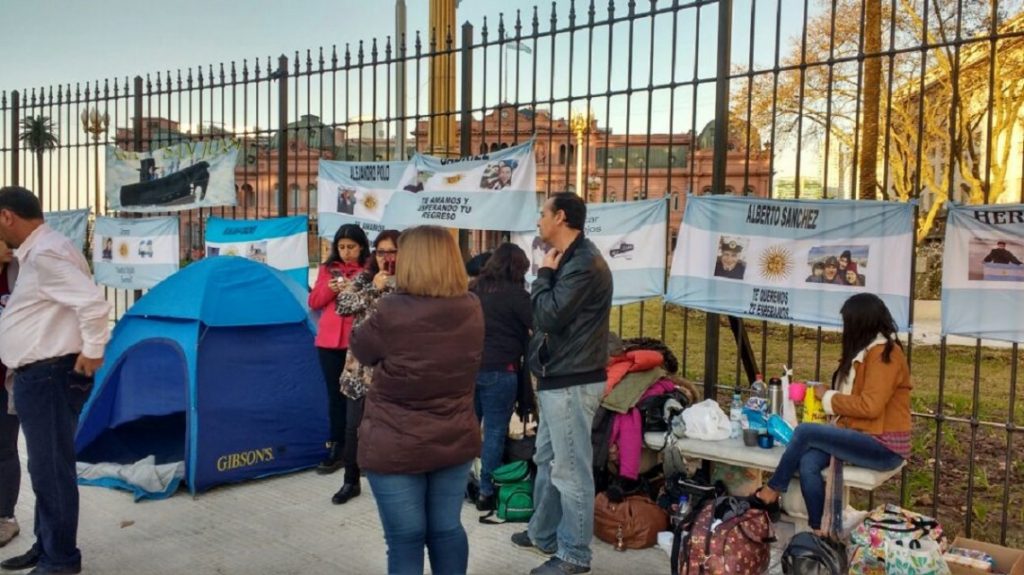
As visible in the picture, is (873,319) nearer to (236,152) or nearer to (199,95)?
(236,152)

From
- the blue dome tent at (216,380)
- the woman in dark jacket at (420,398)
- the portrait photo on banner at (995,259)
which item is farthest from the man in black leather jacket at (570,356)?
the blue dome tent at (216,380)

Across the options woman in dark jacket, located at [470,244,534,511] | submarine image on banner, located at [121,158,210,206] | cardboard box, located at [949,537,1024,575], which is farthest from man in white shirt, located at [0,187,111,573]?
submarine image on banner, located at [121,158,210,206]

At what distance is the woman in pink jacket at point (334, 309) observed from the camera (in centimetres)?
548

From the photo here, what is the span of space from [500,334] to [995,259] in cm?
279

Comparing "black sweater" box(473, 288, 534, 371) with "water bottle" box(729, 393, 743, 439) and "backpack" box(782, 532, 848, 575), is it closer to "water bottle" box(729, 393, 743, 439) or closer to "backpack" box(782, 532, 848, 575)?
"water bottle" box(729, 393, 743, 439)

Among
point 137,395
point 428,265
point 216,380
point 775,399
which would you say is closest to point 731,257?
point 775,399

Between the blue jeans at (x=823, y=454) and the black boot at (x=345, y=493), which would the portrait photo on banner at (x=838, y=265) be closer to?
the blue jeans at (x=823, y=454)

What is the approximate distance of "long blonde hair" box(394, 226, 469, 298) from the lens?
3.08 m

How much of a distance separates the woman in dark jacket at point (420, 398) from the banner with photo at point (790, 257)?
2.39 metres

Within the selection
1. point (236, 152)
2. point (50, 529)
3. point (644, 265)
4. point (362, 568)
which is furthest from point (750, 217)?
point (236, 152)

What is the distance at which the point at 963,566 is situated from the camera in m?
3.78

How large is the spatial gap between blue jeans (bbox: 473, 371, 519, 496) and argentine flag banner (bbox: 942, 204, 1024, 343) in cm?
252

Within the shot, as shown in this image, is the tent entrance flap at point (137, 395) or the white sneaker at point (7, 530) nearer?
the white sneaker at point (7, 530)

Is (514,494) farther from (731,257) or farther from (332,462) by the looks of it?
(731,257)
